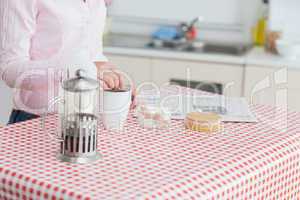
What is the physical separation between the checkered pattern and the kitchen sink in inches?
67.2

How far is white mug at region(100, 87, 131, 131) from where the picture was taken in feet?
6.38

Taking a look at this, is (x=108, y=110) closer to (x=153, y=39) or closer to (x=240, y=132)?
(x=240, y=132)

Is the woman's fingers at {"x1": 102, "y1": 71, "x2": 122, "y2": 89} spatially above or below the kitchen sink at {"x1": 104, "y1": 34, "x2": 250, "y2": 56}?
below

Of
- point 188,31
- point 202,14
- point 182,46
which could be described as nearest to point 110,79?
point 182,46

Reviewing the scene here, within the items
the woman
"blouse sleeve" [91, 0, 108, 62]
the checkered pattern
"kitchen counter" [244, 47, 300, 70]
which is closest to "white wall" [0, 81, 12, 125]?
the woman

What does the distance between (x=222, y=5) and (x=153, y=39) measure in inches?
18.1

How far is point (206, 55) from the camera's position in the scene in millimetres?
3699

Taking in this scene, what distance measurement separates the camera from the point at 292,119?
2.20 metres

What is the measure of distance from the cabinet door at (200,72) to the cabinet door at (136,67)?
39mm

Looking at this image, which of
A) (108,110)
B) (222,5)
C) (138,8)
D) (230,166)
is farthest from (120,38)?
(230,166)

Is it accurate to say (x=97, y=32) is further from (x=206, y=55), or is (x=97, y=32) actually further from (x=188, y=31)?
(x=188, y=31)

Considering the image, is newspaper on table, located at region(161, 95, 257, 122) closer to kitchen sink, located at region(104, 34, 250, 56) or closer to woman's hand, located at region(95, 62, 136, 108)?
woman's hand, located at region(95, 62, 136, 108)

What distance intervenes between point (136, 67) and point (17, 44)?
1799 mm

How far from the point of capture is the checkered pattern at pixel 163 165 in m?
1.56
